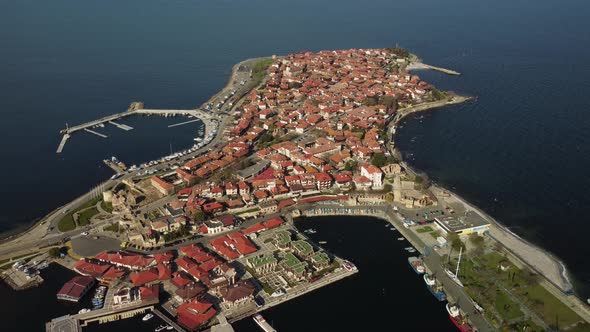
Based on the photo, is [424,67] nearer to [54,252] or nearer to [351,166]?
[351,166]

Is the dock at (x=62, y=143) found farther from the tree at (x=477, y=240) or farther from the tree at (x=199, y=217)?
the tree at (x=477, y=240)

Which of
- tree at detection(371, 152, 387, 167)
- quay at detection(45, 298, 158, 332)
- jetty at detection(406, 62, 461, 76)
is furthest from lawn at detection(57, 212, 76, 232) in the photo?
jetty at detection(406, 62, 461, 76)

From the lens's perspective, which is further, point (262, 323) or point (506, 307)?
point (506, 307)

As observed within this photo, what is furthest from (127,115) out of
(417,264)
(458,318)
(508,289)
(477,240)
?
(508,289)

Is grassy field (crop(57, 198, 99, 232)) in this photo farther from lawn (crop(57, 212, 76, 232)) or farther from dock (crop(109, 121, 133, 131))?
dock (crop(109, 121, 133, 131))

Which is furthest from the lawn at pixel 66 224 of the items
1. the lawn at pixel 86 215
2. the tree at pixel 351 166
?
the tree at pixel 351 166

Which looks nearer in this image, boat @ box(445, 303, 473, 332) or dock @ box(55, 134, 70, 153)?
boat @ box(445, 303, 473, 332)
